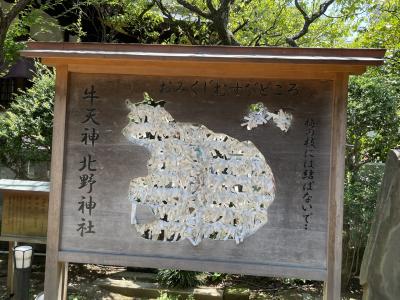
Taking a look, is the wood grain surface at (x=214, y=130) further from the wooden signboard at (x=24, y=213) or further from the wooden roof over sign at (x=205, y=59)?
the wooden signboard at (x=24, y=213)

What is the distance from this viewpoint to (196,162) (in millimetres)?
4180

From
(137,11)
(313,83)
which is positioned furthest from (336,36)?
(313,83)

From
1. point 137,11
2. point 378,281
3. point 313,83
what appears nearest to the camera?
point 378,281

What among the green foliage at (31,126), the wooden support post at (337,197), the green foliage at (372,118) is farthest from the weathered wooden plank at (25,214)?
the green foliage at (372,118)

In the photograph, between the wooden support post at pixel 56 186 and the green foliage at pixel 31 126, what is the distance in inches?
160

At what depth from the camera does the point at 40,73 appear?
8914 mm

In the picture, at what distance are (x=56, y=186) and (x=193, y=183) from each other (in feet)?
4.69

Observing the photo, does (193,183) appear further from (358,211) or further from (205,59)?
(358,211)

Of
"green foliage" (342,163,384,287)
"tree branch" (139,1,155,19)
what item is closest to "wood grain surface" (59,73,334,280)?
"green foliage" (342,163,384,287)

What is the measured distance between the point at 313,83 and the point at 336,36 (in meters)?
9.69

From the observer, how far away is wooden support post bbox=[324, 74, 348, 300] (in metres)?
3.97

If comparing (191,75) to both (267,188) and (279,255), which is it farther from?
(279,255)

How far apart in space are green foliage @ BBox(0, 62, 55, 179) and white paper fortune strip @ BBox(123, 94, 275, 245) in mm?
4507

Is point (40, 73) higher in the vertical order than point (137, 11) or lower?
lower
